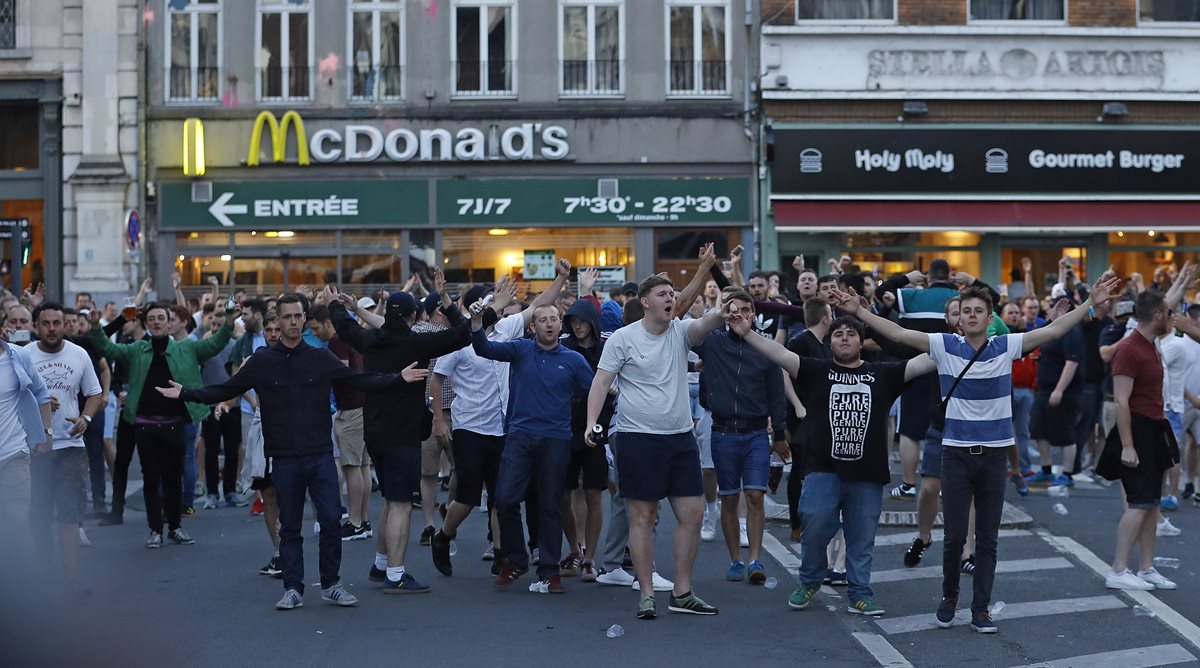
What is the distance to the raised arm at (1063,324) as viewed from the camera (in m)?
9.19

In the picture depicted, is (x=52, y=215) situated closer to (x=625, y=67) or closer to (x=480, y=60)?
(x=480, y=60)

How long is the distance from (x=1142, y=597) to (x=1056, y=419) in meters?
5.80

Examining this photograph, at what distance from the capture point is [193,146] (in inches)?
1062

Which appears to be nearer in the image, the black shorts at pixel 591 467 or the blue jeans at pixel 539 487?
the blue jeans at pixel 539 487

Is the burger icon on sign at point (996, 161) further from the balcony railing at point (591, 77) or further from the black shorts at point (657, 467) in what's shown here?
the black shorts at point (657, 467)

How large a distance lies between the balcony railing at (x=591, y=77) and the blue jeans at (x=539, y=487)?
17277 mm

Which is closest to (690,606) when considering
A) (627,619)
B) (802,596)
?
(627,619)

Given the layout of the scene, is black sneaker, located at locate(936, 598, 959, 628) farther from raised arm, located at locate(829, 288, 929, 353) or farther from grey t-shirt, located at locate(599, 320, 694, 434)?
grey t-shirt, located at locate(599, 320, 694, 434)

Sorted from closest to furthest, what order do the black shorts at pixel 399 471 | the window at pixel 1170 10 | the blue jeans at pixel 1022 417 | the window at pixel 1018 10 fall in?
the black shorts at pixel 399 471, the blue jeans at pixel 1022 417, the window at pixel 1018 10, the window at pixel 1170 10

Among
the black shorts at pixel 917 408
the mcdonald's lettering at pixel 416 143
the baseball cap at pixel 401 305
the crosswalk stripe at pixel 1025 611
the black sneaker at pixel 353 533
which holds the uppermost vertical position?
the mcdonald's lettering at pixel 416 143

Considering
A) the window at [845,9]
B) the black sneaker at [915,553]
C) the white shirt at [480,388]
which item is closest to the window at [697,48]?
the window at [845,9]

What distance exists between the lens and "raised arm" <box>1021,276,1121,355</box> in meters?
9.19

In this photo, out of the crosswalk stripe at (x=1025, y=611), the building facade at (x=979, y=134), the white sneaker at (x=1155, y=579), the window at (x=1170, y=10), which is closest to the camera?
the crosswalk stripe at (x=1025, y=611)

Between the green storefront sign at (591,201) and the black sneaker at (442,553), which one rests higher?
the green storefront sign at (591,201)
